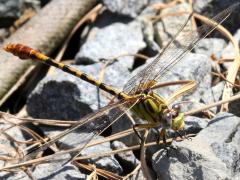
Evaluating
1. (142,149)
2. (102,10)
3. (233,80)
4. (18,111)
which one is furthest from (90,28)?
(142,149)

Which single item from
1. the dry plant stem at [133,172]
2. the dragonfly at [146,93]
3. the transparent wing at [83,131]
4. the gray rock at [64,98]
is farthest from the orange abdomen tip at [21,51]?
the dry plant stem at [133,172]

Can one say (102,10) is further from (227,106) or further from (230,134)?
(230,134)

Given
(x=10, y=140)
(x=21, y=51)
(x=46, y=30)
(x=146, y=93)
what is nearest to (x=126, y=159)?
(x=146, y=93)

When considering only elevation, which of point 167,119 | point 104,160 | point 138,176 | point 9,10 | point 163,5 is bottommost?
point 138,176

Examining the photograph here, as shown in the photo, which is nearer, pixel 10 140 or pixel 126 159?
pixel 126 159

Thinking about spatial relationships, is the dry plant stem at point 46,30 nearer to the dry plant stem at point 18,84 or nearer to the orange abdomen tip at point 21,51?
the dry plant stem at point 18,84

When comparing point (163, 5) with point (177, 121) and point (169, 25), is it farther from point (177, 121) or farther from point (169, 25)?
point (177, 121)
